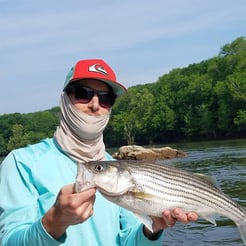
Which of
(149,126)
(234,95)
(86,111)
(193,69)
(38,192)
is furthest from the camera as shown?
(193,69)

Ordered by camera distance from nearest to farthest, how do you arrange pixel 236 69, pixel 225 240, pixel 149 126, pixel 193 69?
pixel 225 240 < pixel 236 69 < pixel 149 126 < pixel 193 69

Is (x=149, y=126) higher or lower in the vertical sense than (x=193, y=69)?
lower

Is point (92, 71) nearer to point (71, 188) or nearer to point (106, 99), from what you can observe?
point (106, 99)

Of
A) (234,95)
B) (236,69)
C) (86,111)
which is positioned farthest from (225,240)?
(236,69)

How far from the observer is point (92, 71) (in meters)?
4.16

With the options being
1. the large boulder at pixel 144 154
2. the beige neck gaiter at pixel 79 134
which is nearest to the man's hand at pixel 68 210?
the beige neck gaiter at pixel 79 134

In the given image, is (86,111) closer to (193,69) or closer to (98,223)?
(98,223)

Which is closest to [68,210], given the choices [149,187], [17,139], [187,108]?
[149,187]

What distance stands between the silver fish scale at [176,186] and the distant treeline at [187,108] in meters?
90.6

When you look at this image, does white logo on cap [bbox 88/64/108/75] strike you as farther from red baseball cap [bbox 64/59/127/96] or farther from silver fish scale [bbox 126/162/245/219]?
silver fish scale [bbox 126/162/245/219]

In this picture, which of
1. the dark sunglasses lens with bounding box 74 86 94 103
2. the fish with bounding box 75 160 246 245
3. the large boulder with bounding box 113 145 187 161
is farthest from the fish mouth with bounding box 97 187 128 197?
the large boulder with bounding box 113 145 187 161

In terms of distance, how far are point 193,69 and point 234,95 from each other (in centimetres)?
3902

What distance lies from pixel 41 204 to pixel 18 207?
20cm

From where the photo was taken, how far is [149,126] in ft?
421
